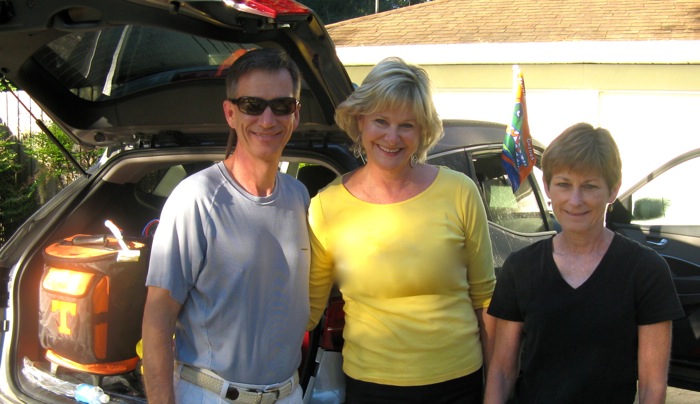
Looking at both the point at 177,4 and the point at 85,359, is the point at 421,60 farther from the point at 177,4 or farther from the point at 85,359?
the point at 177,4

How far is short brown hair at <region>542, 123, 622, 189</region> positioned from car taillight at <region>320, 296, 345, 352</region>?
0.98m

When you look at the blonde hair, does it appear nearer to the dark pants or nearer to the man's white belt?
the dark pants

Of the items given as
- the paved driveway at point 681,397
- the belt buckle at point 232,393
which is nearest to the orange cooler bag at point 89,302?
the belt buckle at point 232,393

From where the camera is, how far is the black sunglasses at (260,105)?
221cm

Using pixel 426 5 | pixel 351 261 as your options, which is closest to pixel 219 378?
pixel 351 261

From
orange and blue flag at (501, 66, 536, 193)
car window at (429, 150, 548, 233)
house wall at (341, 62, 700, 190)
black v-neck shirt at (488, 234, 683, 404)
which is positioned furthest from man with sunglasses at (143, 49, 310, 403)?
house wall at (341, 62, 700, 190)

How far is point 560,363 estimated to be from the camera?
209 cm

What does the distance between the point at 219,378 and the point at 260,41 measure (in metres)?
1.01

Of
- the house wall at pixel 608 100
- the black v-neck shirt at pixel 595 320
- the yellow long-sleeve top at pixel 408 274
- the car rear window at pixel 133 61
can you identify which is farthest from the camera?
the house wall at pixel 608 100

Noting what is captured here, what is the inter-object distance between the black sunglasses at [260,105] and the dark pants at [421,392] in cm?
86

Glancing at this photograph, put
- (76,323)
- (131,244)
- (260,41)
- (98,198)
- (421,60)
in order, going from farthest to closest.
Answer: (421,60) → (98,198) → (131,244) → (76,323) → (260,41)

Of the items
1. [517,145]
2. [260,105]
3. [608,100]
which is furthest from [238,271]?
[608,100]

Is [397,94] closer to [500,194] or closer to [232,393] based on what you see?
[232,393]

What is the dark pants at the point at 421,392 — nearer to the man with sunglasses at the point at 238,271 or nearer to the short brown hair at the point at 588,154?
the man with sunglasses at the point at 238,271
